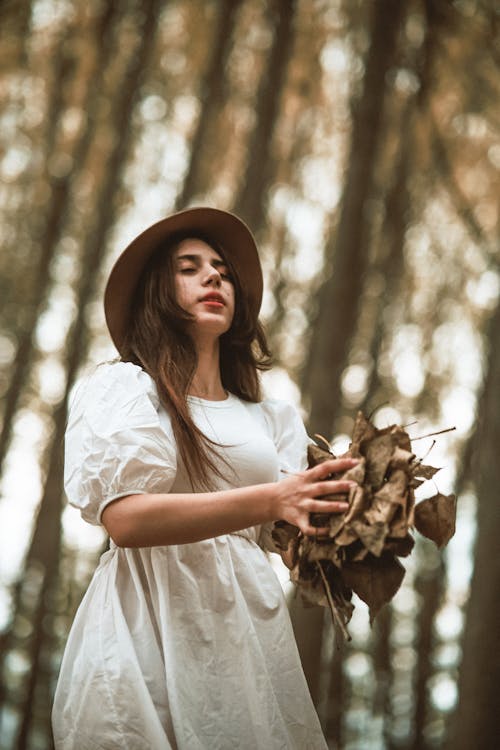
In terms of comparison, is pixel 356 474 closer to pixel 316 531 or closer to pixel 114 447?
pixel 316 531

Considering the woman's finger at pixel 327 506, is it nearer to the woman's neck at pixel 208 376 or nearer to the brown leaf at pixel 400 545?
the brown leaf at pixel 400 545

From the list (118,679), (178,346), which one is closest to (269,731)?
(118,679)

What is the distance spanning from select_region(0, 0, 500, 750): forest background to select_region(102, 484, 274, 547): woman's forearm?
4.87m

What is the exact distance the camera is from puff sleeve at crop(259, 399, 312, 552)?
7.32ft

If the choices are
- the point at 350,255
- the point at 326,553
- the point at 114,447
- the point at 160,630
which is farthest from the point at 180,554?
the point at 350,255

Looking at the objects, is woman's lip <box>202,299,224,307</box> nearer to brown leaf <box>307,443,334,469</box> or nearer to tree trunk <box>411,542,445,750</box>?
brown leaf <box>307,443,334,469</box>

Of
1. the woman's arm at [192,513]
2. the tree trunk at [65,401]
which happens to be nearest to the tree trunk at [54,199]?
the tree trunk at [65,401]

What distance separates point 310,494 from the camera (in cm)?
159

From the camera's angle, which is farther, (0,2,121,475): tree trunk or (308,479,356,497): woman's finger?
(0,2,121,475): tree trunk

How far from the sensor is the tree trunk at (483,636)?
282cm

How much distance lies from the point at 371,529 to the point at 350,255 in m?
4.42

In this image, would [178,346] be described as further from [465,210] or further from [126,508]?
[465,210]

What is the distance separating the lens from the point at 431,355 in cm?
827

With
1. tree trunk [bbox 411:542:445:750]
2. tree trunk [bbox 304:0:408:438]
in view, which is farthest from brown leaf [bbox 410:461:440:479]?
tree trunk [bbox 411:542:445:750]
